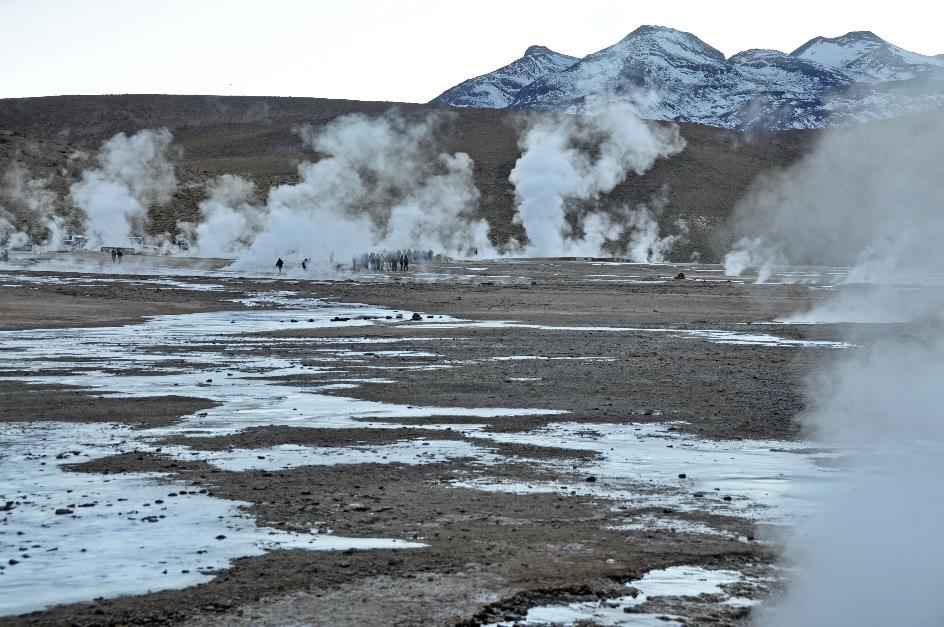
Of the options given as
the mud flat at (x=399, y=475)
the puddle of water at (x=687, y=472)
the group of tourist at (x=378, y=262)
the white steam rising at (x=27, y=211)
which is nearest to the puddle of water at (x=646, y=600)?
the mud flat at (x=399, y=475)

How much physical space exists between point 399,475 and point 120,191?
8628cm

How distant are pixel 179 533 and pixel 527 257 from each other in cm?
9219

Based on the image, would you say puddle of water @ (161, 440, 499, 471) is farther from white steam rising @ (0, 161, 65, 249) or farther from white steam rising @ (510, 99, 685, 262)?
white steam rising @ (510, 99, 685, 262)

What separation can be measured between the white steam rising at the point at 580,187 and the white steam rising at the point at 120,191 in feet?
102

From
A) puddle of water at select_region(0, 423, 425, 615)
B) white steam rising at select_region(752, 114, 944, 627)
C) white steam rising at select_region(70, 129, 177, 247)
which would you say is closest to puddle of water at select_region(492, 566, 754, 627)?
white steam rising at select_region(752, 114, 944, 627)

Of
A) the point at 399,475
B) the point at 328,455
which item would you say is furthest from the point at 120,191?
the point at 399,475

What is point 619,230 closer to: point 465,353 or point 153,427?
point 465,353

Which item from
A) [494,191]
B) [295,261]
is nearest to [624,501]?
[295,261]

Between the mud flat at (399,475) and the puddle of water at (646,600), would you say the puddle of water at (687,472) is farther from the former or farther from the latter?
the puddle of water at (646,600)

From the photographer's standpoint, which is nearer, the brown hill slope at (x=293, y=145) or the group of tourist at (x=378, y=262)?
the group of tourist at (x=378, y=262)

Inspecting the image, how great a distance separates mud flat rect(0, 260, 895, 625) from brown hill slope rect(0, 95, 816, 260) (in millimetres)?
77357

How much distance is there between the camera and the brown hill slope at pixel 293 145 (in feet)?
375

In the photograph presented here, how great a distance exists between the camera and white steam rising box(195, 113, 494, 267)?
246ft

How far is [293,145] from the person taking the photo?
155 m
